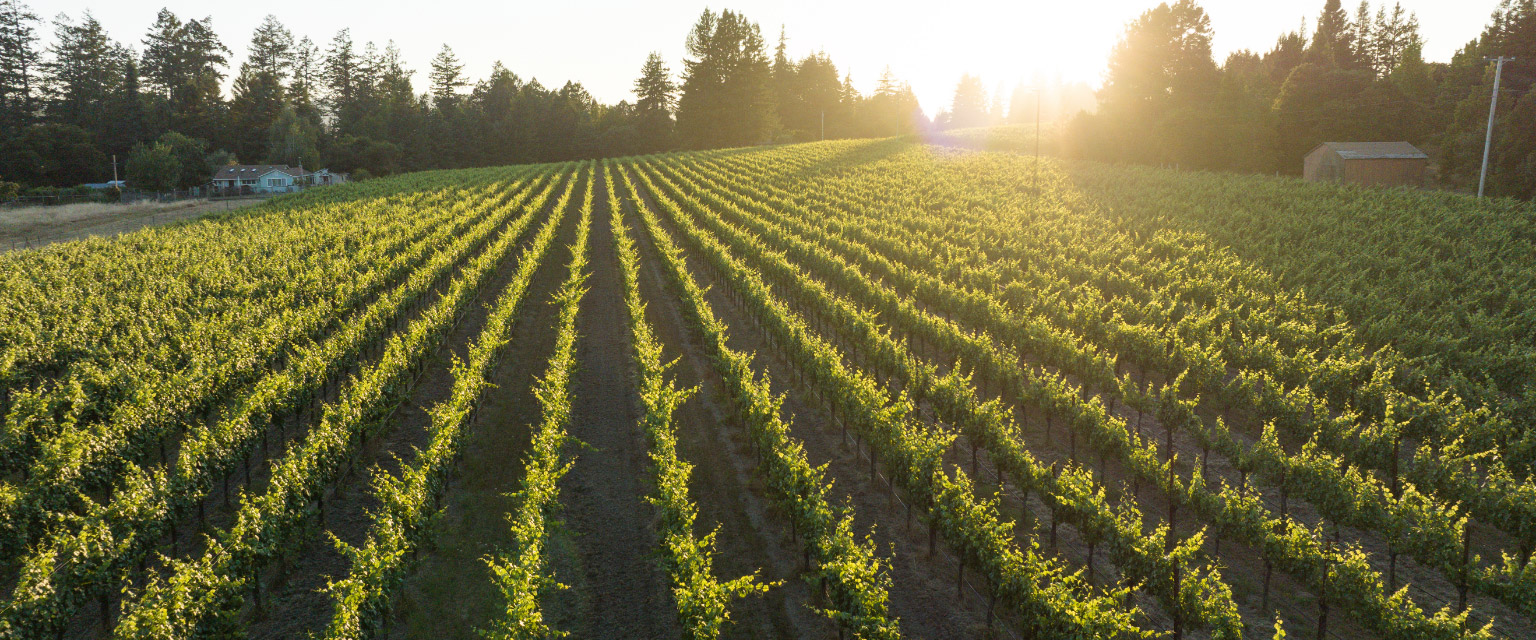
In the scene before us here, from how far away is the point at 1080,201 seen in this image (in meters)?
53.7

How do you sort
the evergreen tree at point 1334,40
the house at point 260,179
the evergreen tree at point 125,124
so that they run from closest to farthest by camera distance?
the evergreen tree at point 1334,40, the house at point 260,179, the evergreen tree at point 125,124

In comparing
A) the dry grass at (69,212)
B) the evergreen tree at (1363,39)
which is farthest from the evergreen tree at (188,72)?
the evergreen tree at (1363,39)

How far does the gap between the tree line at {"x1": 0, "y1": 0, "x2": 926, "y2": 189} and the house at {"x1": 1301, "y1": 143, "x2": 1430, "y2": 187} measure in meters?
83.2

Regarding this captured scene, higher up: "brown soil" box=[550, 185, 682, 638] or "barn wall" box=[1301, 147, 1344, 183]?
"barn wall" box=[1301, 147, 1344, 183]

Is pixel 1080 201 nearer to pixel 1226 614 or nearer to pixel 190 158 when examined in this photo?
pixel 1226 614

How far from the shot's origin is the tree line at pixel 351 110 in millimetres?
92250

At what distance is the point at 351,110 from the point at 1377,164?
419 ft

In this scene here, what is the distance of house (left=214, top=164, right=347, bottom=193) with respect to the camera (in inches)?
3533

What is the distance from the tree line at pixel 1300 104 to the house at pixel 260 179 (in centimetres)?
8758

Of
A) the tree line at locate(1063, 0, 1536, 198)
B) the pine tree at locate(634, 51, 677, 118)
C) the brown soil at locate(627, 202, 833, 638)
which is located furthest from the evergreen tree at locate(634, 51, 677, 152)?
the brown soil at locate(627, 202, 833, 638)

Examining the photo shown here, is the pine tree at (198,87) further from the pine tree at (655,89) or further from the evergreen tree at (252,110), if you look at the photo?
the pine tree at (655,89)

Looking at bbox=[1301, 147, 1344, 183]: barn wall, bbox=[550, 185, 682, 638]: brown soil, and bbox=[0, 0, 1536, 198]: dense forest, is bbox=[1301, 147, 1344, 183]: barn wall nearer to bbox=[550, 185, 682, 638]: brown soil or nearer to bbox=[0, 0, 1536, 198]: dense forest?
bbox=[0, 0, 1536, 198]: dense forest

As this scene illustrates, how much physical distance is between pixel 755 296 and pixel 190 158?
92092 mm

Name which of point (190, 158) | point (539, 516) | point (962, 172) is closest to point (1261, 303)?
point (539, 516)
